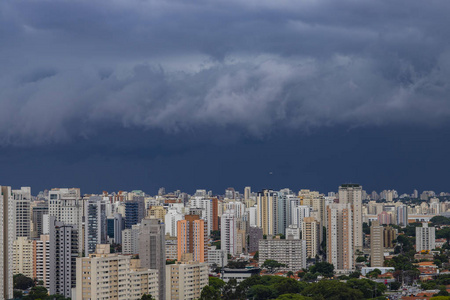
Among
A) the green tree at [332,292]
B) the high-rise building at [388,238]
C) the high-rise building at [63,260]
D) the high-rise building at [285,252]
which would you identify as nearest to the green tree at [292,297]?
the green tree at [332,292]

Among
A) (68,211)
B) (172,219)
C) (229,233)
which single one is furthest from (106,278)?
(172,219)

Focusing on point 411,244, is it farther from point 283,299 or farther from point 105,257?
point 105,257

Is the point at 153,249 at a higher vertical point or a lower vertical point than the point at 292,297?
higher

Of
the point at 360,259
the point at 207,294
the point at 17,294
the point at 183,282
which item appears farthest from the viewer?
the point at 360,259

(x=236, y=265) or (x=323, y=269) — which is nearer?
(x=323, y=269)

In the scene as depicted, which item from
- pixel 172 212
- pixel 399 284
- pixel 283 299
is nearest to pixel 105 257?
pixel 283 299

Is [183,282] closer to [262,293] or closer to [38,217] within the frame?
[262,293]

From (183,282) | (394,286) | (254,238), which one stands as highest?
(254,238)
